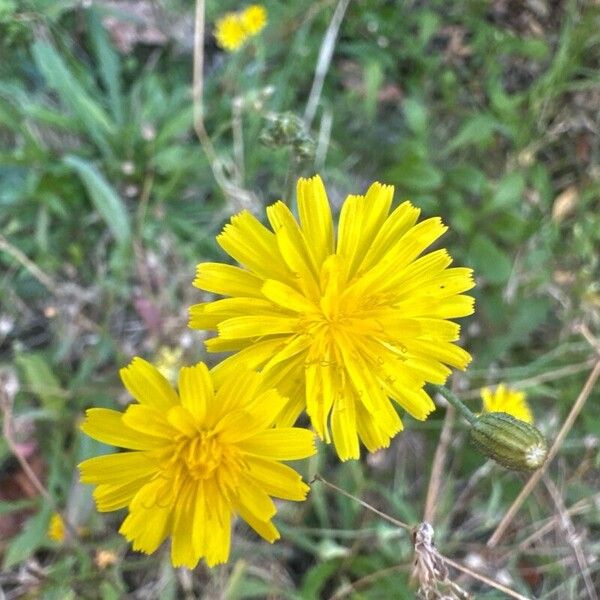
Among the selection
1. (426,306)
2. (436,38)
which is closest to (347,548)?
(426,306)

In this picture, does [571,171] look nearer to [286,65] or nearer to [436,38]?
[436,38]

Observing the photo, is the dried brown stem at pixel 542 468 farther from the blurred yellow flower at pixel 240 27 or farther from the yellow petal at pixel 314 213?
the blurred yellow flower at pixel 240 27

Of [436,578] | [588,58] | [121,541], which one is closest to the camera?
[436,578]

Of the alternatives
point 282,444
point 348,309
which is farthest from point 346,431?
point 348,309

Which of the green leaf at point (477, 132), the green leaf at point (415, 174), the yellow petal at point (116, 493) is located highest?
the green leaf at point (477, 132)

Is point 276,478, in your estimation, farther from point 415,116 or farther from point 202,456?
point 415,116

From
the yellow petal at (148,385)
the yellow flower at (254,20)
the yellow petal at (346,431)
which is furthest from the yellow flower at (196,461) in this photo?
the yellow flower at (254,20)
